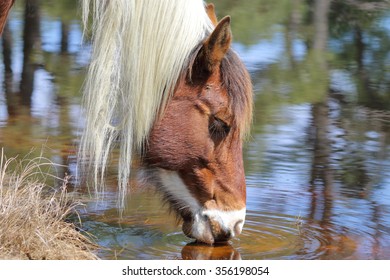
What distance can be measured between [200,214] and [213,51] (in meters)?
0.88

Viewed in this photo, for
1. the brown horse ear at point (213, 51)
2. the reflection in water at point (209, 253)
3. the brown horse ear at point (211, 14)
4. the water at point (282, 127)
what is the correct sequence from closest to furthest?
the brown horse ear at point (213, 51) < the reflection in water at point (209, 253) < the brown horse ear at point (211, 14) < the water at point (282, 127)

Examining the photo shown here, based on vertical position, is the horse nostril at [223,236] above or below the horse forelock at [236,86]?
below

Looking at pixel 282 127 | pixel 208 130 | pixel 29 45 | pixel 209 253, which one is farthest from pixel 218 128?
pixel 29 45

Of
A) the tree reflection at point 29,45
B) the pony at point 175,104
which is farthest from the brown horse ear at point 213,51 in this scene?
the tree reflection at point 29,45

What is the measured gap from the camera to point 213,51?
→ 4.41 meters

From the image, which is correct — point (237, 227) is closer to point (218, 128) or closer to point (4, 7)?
point (218, 128)

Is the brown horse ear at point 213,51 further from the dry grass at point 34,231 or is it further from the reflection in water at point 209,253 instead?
the dry grass at point 34,231

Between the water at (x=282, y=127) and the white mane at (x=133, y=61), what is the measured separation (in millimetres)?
742

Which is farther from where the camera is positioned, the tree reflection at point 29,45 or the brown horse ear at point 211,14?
the tree reflection at point 29,45

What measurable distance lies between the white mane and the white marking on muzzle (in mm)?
279

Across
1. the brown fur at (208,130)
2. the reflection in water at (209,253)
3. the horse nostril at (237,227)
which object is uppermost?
the brown fur at (208,130)

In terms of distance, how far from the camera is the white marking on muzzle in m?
4.55

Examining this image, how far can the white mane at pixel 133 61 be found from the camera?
14.2 ft

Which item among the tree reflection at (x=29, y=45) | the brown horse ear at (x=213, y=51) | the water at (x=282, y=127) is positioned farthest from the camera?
the tree reflection at (x=29, y=45)
